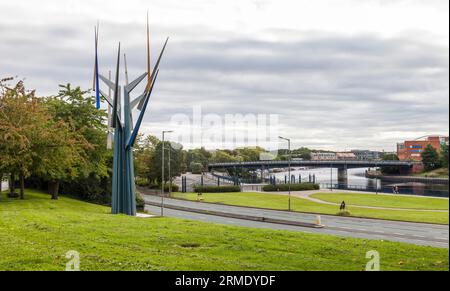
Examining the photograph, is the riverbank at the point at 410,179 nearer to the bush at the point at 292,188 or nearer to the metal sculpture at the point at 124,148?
the bush at the point at 292,188

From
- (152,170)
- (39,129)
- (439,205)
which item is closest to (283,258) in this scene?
(39,129)

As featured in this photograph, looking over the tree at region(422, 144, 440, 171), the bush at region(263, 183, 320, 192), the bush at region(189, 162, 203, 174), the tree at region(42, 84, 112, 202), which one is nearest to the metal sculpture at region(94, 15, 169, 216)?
the tree at region(42, 84, 112, 202)

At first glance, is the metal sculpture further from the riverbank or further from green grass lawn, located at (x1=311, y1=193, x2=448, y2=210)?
the riverbank

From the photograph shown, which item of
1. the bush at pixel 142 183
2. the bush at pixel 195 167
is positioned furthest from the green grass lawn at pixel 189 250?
the bush at pixel 195 167

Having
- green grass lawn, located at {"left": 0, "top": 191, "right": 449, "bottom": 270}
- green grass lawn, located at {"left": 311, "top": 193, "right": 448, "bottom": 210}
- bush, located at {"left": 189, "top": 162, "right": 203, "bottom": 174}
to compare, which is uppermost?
bush, located at {"left": 189, "top": 162, "right": 203, "bottom": 174}

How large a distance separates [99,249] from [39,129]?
27.0 metres

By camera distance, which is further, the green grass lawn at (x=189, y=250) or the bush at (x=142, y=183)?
the bush at (x=142, y=183)

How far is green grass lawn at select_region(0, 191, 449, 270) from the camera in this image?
1297cm

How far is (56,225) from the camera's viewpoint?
70.5ft

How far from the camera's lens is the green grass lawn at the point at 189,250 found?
42.5ft

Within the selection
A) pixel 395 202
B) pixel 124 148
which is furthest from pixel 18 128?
pixel 395 202

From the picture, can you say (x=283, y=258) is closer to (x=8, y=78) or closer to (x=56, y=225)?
(x=56, y=225)

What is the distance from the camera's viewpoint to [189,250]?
1545cm

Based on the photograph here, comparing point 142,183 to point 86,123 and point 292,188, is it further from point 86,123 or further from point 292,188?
point 86,123
